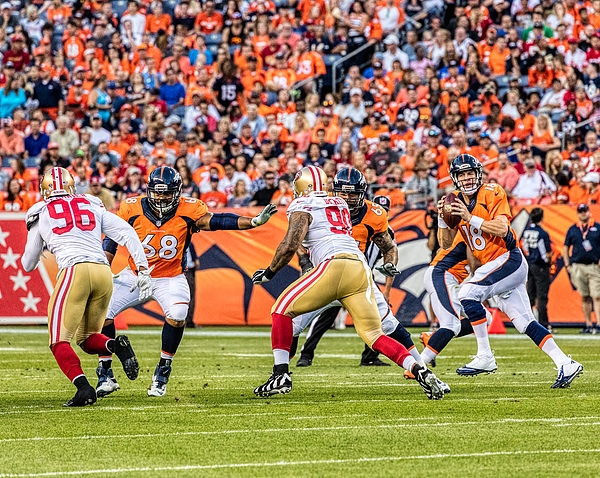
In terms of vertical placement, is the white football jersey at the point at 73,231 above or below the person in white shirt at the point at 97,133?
above

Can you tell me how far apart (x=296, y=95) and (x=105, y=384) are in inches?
514

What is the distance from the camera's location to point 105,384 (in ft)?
28.1

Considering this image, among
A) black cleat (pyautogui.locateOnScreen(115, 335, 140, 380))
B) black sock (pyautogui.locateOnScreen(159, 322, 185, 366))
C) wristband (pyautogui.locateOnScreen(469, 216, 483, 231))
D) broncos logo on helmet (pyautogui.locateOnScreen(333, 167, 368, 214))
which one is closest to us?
black cleat (pyautogui.locateOnScreen(115, 335, 140, 380))

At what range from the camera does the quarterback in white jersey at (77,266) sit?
7859mm

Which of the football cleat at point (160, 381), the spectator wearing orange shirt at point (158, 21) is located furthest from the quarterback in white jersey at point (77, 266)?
the spectator wearing orange shirt at point (158, 21)

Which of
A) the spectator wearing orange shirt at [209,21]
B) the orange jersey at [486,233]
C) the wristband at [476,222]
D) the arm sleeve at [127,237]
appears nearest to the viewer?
the arm sleeve at [127,237]

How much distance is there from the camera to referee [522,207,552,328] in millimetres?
16406

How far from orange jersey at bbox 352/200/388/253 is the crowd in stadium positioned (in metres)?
6.80

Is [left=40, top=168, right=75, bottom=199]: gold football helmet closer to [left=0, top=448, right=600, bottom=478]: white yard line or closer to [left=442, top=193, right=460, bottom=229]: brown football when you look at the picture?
[left=442, top=193, right=460, bottom=229]: brown football

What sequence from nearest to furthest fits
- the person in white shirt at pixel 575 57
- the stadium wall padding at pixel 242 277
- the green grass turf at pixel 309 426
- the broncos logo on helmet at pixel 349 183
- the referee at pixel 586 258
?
the green grass turf at pixel 309 426 → the broncos logo on helmet at pixel 349 183 → the referee at pixel 586 258 → the stadium wall padding at pixel 242 277 → the person in white shirt at pixel 575 57

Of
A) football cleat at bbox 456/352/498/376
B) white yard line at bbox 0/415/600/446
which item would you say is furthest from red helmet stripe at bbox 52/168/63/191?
football cleat at bbox 456/352/498/376

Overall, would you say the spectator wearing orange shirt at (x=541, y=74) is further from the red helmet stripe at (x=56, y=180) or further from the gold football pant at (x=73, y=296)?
the gold football pant at (x=73, y=296)

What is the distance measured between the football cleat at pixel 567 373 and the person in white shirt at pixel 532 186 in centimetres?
859

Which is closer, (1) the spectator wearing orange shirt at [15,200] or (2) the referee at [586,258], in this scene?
(2) the referee at [586,258]
